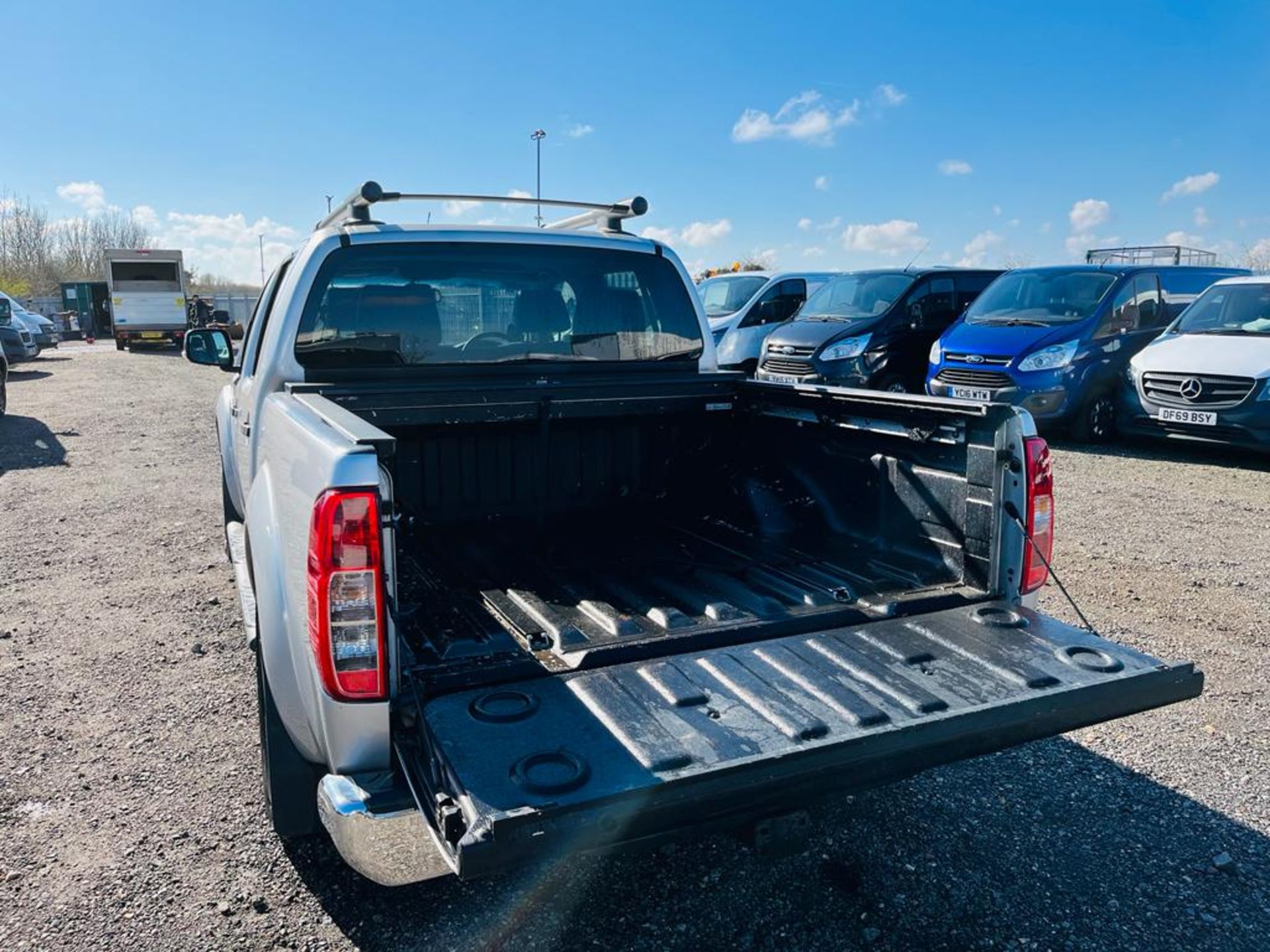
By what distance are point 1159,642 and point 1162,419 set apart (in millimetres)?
5683

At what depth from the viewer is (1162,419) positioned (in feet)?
30.7

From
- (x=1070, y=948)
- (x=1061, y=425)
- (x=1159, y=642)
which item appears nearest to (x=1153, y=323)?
(x=1061, y=425)

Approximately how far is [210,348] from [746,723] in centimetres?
408

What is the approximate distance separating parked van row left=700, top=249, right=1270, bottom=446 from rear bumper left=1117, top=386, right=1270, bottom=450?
0.01 meters

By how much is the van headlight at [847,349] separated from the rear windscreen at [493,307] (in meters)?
7.38

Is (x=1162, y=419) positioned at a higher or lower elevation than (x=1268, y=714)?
higher

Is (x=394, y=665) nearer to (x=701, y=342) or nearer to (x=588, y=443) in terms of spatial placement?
(x=588, y=443)

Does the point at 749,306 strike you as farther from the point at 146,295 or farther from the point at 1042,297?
the point at 146,295

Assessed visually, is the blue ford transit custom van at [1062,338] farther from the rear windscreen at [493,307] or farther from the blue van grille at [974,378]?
the rear windscreen at [493,307]

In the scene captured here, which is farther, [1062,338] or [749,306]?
[749,306]

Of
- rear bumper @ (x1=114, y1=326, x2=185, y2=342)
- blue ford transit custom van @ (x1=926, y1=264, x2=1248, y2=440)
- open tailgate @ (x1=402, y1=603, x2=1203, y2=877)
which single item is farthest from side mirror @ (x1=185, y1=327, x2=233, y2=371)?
rear bumper @ (x1=114, y1=326, x2=185, y2=342)

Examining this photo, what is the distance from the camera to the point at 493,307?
4.11 metres

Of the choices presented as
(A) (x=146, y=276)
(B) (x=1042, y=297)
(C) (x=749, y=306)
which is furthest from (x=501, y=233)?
(A) (x=146, y=276)

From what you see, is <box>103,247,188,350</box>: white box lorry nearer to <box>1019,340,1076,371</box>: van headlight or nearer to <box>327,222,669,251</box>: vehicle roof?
<box>1019,340,1076,371</box>: van headlight
